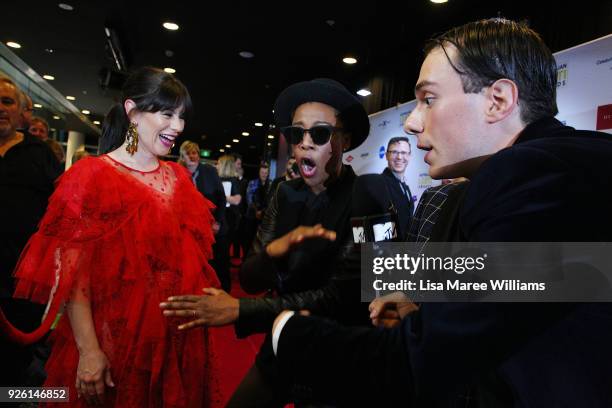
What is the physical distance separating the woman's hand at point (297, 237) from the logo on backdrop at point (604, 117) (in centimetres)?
352

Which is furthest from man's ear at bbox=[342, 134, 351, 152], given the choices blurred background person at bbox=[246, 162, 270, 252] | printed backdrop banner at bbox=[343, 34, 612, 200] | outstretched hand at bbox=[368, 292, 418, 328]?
blurred background person at bbox=[246, 162, 270, 252]

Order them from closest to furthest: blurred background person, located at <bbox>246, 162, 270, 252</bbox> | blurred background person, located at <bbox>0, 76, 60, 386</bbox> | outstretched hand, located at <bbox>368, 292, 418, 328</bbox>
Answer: outstretched hand, located at <bbox>368, 292, 418, 328</bbox> → blurred background person, located at <bbox>0, 76, 60, 386</bbox> → blurred background person, located at <bbox>246, 162, 270, 252</bbox>

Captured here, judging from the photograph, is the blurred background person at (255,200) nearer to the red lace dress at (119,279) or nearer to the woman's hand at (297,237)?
the red lace dress at (119,279)

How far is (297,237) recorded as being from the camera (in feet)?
3.83

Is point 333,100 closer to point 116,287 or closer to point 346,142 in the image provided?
point 346,142

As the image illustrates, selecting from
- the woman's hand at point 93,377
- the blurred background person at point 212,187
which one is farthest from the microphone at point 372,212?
the blurred background person at point 212,187

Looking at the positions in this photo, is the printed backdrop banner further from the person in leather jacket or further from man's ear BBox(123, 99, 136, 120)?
man's ear BBox(123, 99, 136, 120)

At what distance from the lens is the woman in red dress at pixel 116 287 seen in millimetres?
1613

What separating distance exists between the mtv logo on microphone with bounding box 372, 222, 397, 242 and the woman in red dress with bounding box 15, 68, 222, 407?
0.88m

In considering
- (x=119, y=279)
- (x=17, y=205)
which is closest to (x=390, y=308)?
(x=119, y=279)

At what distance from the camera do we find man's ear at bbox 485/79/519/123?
101cm

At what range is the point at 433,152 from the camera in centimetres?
112

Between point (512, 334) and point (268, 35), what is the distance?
310 inches

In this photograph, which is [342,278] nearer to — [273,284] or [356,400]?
[273,284]
